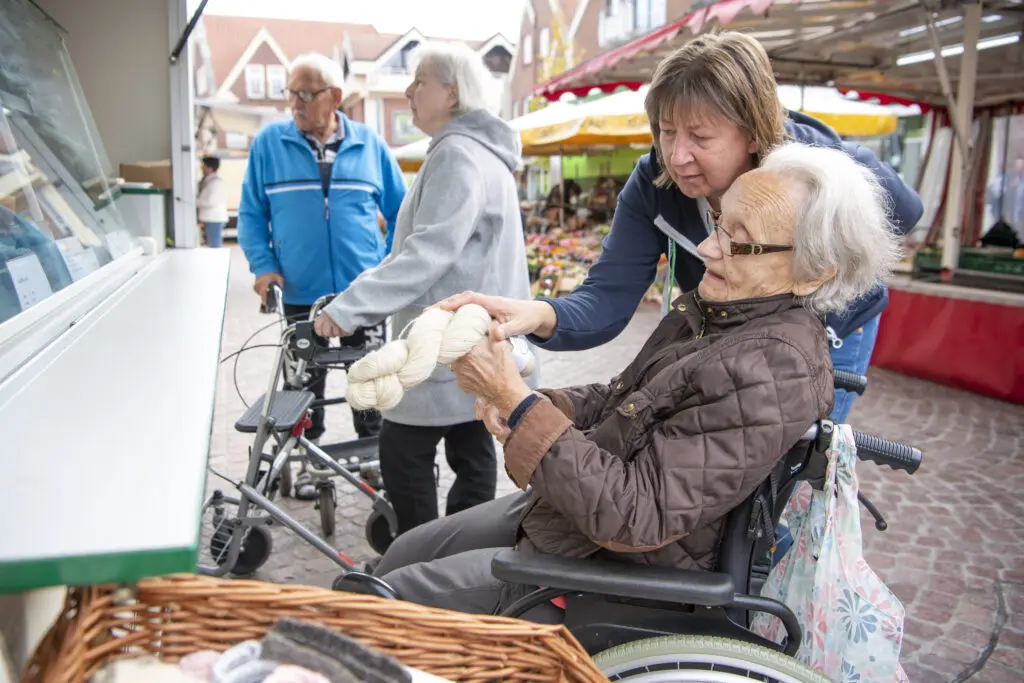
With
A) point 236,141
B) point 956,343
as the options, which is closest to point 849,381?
point 956,343

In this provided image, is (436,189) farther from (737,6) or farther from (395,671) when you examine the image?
(737,6)

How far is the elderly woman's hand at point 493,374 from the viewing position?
1570 millimetres

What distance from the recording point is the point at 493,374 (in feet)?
5.22

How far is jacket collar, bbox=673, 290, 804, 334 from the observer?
1653 mm

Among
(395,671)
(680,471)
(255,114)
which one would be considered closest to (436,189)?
(680,471)

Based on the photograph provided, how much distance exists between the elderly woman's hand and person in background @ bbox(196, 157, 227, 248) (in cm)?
1440

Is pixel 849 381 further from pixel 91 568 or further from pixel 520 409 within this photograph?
pixel 91 568

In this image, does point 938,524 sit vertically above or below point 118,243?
below

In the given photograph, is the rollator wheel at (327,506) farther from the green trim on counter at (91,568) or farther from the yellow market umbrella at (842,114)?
the yellow market umbrella at (842,114)

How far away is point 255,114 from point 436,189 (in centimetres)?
3307

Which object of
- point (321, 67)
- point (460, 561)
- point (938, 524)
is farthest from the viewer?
point (938, 524)

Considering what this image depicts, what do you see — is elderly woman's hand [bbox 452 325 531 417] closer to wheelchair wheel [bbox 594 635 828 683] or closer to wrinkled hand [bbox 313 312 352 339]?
wheelchair wheel [bbox 594 635 828 683]

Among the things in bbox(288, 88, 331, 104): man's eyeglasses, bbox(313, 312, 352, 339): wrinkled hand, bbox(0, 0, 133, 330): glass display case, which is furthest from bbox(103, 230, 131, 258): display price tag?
bbox(288, 88, 331, 104): man's eyeglasses

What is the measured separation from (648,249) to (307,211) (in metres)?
2.01
